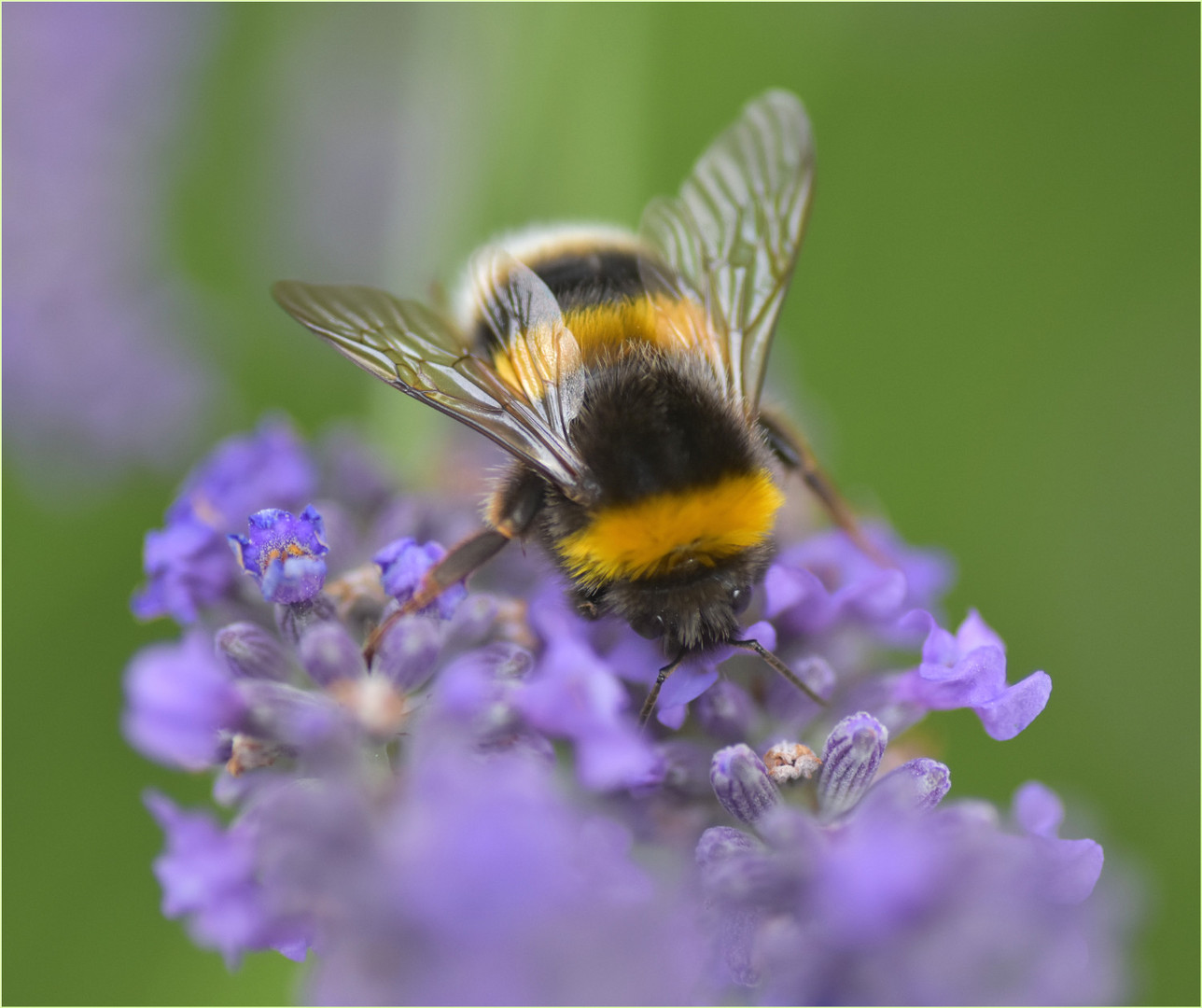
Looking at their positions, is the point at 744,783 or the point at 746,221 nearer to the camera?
the point at 744,783

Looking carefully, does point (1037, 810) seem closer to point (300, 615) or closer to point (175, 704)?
point (300, 615)

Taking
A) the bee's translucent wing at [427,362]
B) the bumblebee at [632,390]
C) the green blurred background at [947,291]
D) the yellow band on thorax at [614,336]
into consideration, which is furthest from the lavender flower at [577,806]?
the green blurred background at [947,291]

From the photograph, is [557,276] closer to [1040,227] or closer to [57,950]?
[57,950]

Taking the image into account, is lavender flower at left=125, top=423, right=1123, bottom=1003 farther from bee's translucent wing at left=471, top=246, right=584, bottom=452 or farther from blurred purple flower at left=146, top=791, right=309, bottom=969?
bee's translucent wing at left=471, top=246, right=584, bottom=452

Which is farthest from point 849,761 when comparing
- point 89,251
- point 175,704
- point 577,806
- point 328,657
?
point 89,251

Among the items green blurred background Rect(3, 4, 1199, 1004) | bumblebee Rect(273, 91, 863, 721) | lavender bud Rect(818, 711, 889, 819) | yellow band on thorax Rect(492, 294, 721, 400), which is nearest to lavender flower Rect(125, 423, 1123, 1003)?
lavender bud Rect(818, 711, 889, 819)

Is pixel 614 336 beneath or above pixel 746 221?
beneath

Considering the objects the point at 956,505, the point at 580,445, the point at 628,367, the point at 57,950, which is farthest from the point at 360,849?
the point at 956,505
